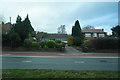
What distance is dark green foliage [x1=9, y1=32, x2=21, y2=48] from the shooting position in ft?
58.5

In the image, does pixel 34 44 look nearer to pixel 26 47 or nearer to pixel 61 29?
pixel 26 47

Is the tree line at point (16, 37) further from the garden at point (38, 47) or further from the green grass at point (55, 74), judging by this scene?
the green grass at point (55, 74)

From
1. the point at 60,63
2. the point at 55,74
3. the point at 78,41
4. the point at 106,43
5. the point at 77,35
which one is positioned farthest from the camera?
the point at 77,35

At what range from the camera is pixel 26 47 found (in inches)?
721

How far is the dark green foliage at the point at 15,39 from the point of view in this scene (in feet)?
58.5

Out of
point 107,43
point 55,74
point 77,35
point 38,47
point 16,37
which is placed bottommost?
point 55,74

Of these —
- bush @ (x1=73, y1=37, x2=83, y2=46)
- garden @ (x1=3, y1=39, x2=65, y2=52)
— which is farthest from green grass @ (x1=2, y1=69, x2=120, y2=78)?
bush @ (x1=73, y1=37, x2=83, y2=46)

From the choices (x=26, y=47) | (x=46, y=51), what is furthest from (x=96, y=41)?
(x=26, y=47)

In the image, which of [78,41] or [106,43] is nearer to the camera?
[106,43]

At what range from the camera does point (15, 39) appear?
18016 millimetres

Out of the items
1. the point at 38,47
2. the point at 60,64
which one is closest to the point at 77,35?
the point at 38,47

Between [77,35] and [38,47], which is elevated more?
[77,35]

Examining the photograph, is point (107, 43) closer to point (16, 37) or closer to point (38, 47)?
point (38, 47)

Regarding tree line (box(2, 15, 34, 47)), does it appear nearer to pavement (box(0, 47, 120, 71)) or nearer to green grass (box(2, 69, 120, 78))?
pavement (box(0, 47, 120, 71))
